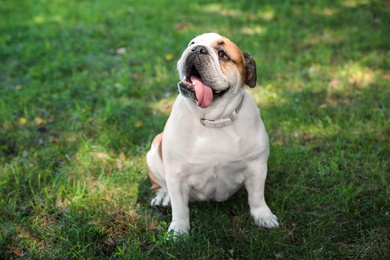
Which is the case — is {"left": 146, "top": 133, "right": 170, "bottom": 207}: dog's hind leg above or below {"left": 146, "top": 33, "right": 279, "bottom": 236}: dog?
below

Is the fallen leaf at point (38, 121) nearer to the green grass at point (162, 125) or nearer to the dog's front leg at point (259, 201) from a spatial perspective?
the green grass at point (162, 125)

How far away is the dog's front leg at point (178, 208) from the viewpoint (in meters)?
2.93

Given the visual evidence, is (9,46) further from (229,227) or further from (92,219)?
(229,227)

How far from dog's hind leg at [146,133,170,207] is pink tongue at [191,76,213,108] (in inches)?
30.0

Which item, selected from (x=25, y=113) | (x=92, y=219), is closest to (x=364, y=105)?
(x=92, y=219)

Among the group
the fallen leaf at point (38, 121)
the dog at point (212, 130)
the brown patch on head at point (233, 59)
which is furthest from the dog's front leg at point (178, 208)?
the fallen leaf at point (38, 121)

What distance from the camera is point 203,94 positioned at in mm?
2621

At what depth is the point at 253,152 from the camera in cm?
285

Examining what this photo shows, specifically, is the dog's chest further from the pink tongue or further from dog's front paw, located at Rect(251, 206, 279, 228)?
the pink tongue

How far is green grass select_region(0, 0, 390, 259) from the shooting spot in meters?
2.94

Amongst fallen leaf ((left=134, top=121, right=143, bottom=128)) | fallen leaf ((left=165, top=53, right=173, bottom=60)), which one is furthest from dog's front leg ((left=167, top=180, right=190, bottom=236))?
→ fallen leaf ((left=165, top=53, right=173, bottom=60))

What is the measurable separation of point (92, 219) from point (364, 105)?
302cm

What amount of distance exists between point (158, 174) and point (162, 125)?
116 centimetres

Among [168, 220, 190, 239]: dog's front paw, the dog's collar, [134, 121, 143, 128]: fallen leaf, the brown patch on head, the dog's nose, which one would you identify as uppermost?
the dog's nose
